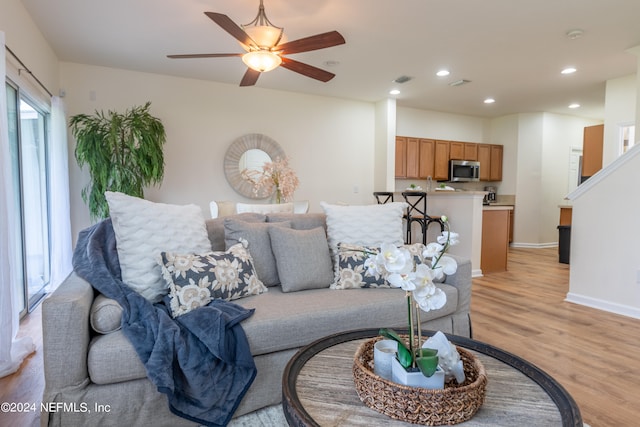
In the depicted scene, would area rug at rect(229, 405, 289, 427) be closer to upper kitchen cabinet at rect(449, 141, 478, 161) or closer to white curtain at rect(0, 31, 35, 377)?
white curtain at rect(0, 31, 35, 377)

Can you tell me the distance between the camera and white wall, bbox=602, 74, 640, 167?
16.0ft

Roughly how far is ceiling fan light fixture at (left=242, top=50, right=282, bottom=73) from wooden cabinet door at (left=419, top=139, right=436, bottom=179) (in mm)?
4454

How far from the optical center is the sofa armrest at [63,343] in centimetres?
139

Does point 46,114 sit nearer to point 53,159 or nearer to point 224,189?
point 53,159

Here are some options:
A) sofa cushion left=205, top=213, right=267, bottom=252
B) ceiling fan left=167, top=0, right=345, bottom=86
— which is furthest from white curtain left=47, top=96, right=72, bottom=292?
ceiling fan left=167, top=0, right=345, bottom=86

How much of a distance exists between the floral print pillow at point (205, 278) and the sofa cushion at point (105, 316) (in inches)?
9.2

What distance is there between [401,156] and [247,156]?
280 centimetres

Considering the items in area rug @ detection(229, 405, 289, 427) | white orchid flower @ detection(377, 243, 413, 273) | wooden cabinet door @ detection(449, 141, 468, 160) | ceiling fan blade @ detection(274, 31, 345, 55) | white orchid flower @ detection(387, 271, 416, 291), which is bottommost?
area rug @ detection(229, 405, 289, 427)

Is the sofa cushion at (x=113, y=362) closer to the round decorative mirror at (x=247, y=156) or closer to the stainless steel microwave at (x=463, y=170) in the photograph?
the round decorative mirror at (x=247, y=156)

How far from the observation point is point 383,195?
576 centimetres

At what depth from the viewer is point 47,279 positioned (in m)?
3.85

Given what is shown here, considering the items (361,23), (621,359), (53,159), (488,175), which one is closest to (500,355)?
(621,359)

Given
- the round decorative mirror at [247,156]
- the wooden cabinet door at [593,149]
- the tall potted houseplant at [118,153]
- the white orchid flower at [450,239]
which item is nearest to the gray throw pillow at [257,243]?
the white orchid flower at [450,239]

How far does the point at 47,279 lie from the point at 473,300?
4474 mm
